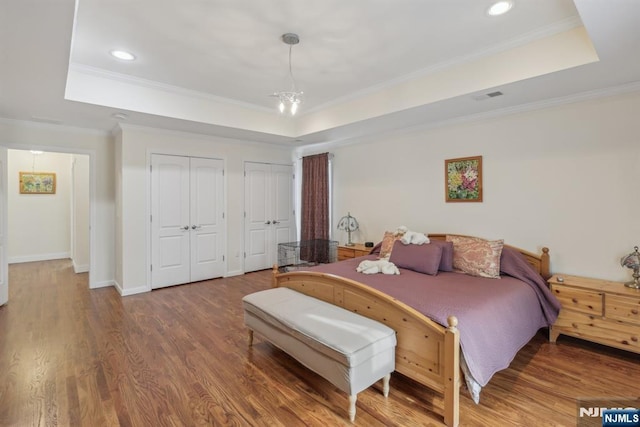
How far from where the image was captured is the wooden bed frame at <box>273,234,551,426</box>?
75.1 inches

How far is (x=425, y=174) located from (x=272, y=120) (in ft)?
8.28

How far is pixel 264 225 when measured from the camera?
6055mm

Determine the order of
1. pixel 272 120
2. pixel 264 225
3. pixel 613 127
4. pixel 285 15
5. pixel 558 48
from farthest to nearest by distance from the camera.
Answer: pixel 264 225 → pixel 272 120 → pixel 613 127 → pixel 558 48 → pixel 285 15

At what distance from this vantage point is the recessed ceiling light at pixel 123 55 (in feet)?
9.95

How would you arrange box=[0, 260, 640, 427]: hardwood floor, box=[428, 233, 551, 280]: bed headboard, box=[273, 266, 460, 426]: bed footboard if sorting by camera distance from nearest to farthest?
box=[273, 266, 460, 426]: bed footboard → box=[0, 260, 640, 427]: hardwood floor → box=[428, 233, 551, 280]: bed headboard

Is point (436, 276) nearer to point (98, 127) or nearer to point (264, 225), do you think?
point (264, 225)

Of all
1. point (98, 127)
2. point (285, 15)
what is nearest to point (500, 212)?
point (285, 15)

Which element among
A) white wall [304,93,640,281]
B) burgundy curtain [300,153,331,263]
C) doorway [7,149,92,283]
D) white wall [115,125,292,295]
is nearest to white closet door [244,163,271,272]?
burgundy curtain [300,153,331,263]

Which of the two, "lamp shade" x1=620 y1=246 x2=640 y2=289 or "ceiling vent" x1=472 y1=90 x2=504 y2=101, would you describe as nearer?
"lamp shade" x1=620 y1=246 x2=640 y2=289

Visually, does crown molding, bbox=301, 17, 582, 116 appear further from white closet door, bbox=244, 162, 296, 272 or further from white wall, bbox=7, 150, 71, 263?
white wall, bbox=7, 150, 71, 263

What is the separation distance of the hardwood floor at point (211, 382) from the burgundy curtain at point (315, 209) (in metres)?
2.46

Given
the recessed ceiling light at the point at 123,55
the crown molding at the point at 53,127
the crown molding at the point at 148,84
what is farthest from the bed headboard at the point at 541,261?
the crown molding at the point at 53,127

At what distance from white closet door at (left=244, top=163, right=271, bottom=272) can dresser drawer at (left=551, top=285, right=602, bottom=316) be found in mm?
4500

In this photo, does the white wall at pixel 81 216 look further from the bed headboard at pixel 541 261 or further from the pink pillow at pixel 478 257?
the bed headboard at pixel 541 261
